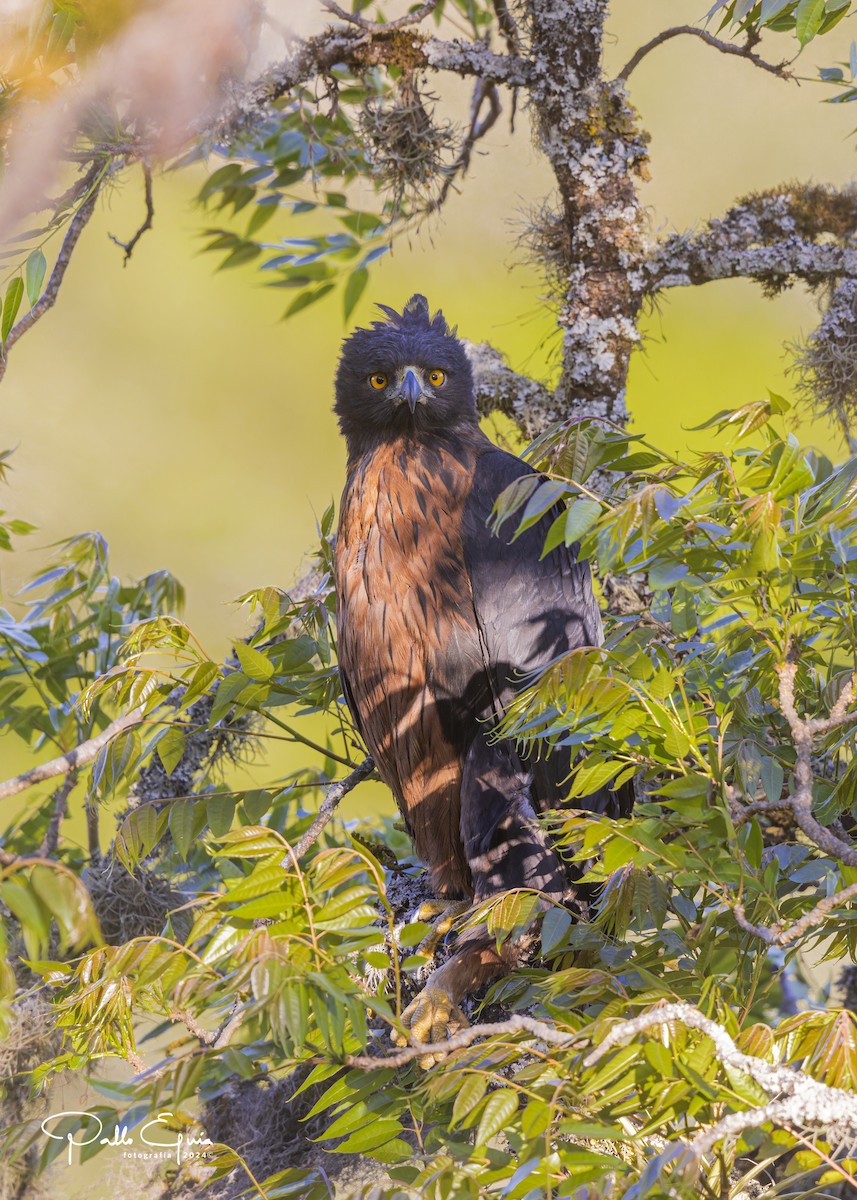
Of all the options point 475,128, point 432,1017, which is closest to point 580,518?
point 432,1017

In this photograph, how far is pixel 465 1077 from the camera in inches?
37.8

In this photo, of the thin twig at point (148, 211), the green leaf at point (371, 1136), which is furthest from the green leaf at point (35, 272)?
the green leaf at point (371, 1136)

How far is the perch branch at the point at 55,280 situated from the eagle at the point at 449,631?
59 centimetres

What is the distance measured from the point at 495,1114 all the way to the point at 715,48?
2.08 meters

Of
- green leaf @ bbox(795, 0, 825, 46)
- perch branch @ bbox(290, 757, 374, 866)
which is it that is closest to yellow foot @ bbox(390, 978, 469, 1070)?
perch branch @ bbox(290, 757, 374, 866)

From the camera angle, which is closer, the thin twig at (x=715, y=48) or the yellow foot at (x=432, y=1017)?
the yellow foot at (x=432, y=1017)

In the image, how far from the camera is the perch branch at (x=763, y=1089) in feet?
2.69

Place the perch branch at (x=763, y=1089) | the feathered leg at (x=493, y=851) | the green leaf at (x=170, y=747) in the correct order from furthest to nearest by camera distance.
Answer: the feathered leg at (x=493, y=851) < the green leaf at (x=170, y=747) < the perch branch at (x=763, y=1089)

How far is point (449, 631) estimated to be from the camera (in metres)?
1.84

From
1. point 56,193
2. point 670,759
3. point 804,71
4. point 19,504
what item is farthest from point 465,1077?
point 19,504

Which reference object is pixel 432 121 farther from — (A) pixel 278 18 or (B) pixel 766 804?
(B) pixel 766 804

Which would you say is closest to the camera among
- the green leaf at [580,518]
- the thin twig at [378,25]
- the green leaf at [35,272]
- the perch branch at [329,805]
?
the green leaf at [580,518]

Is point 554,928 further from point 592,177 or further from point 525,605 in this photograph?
point 592,177

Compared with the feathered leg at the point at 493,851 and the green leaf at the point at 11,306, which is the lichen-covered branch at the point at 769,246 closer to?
the feathered leg at the point at 493,851
